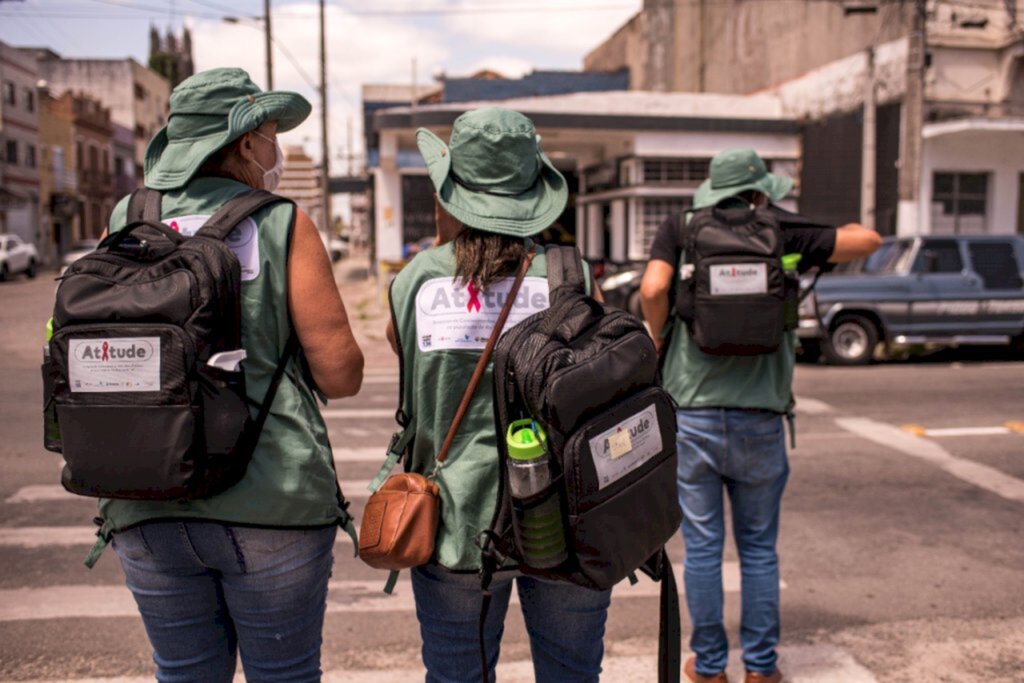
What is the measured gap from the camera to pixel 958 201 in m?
20.1

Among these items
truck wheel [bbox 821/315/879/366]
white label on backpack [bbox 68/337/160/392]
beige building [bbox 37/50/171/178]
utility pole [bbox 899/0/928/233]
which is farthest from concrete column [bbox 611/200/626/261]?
beige building [bbox 37/50/171/178]

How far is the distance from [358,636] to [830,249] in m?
2.62

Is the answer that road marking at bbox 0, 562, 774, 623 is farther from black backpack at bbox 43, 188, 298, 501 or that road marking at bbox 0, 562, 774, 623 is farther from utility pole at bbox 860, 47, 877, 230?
utility pole at bbox 860, 47, 877, 230

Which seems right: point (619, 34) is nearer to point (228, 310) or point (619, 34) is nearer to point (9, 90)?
point (9, 90)

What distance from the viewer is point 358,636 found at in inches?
165

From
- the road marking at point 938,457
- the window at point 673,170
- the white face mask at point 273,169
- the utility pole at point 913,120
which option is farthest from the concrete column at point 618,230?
the white face mask at point 273,169

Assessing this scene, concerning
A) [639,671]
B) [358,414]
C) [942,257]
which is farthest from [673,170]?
[639,671]

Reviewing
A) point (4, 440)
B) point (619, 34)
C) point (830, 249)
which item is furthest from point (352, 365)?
point (619, 34)

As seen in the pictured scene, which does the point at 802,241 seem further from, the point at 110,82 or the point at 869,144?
the point at 110,82

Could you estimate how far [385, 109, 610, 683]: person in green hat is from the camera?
87.0 inches

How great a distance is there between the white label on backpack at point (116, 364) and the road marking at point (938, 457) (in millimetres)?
6016

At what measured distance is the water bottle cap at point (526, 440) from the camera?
1960mm

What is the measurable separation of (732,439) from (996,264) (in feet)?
37.9

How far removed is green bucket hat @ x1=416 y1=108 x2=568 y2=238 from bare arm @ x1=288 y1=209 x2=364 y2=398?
332 mm
